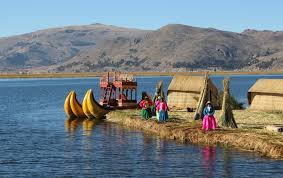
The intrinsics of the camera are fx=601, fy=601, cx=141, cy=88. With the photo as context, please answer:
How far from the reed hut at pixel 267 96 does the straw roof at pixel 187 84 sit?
5.40m

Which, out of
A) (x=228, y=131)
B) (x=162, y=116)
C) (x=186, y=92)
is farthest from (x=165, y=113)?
(x=186, y=92)

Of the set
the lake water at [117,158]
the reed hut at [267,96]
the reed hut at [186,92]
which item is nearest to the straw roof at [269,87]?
the reed hut at [267,96]

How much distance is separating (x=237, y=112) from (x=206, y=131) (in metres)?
16.4

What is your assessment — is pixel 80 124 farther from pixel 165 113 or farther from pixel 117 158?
pixel 117 158

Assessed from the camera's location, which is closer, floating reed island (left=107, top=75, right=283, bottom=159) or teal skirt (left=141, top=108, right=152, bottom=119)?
floating reed island (left=107, top=75, right=283, bottom=159)

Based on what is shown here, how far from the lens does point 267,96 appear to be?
5972 cm

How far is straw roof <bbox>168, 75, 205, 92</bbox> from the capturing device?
63188mm

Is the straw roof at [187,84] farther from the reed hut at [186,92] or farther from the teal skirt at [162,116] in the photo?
the teal skirt at [162,116]

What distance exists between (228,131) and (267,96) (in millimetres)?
19989

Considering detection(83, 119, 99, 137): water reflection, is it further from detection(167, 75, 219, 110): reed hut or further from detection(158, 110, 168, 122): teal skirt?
detection(167, 75, 219, 110): reed hut

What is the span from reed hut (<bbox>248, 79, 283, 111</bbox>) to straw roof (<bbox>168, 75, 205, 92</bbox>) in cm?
540

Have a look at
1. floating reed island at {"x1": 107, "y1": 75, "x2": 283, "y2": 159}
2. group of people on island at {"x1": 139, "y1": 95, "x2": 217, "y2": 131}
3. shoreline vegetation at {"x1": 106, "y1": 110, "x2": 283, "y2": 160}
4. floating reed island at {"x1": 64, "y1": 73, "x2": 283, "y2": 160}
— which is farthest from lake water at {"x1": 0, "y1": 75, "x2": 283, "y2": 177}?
group of people on island at {"x1": 139, "y1": 95, "x2": 217, "y2": 131}

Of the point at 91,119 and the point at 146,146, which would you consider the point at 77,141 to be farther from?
the point at 91,119

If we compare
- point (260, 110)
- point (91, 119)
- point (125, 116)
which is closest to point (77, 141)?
point (125, 116)
